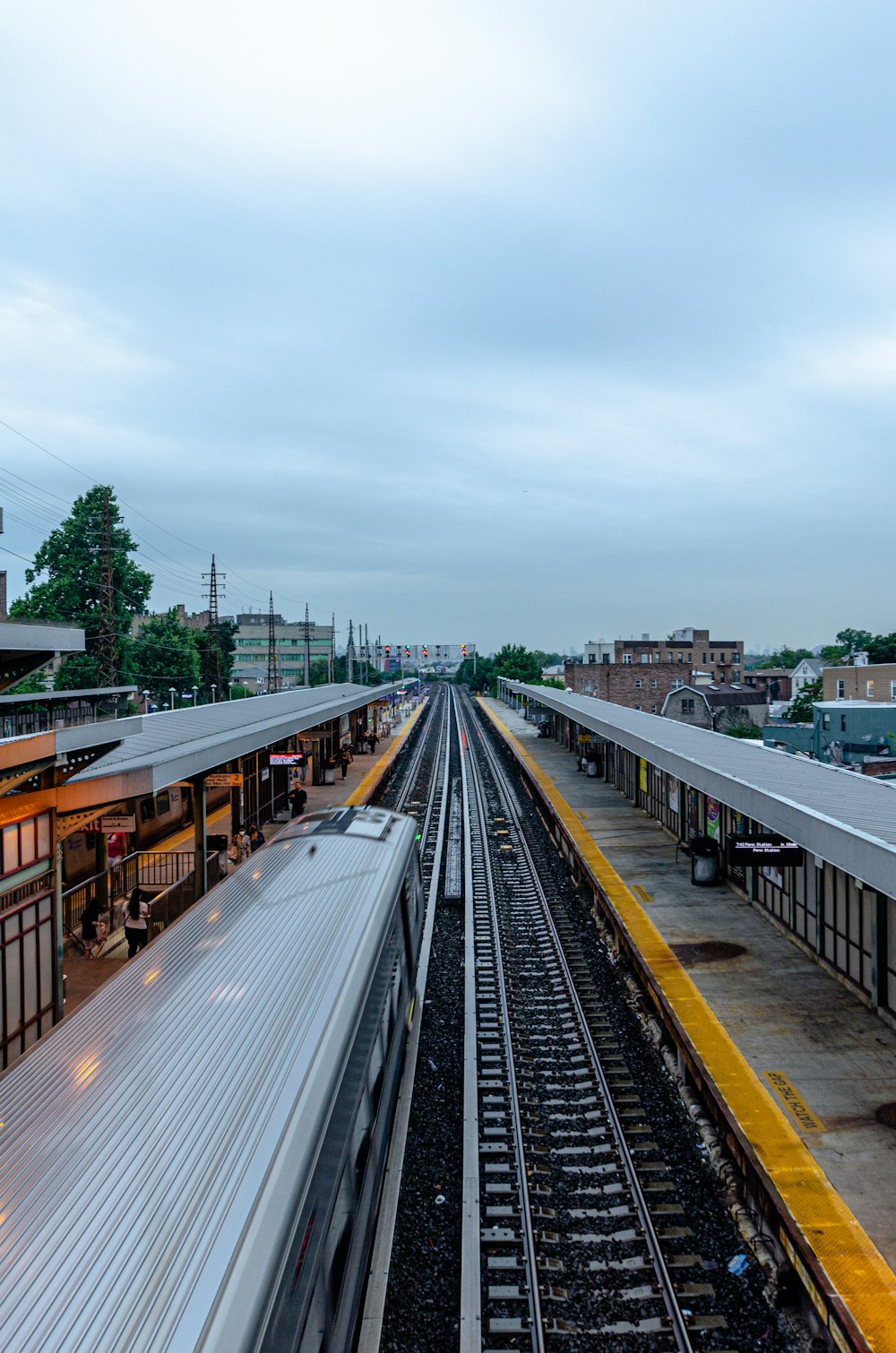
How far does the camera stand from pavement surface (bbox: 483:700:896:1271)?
6.85 m

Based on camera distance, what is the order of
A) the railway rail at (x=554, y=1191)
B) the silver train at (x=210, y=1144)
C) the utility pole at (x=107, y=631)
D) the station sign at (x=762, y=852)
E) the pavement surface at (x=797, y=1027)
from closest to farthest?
the silver train at (x=210, y=1144), the railway rail at (x=554, y=1191), the pavement surface at (x=797, y=1027), the station sign at (x=762, y=852), the utility pole at (x=107, y=631)

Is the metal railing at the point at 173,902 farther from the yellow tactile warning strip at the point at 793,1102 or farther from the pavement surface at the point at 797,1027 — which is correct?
the yellow tactile warning strip at the point at 793,1102

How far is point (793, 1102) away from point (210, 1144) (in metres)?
6.66

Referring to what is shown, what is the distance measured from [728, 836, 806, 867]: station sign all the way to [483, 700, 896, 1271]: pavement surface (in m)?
1.59

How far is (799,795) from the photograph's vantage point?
11352 mm

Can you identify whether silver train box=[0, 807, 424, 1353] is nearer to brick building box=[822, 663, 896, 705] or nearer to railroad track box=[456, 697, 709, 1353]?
railroad track box=[456, 697, 709, 1353]

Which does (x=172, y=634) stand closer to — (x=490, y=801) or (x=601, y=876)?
(x=490, y=801)

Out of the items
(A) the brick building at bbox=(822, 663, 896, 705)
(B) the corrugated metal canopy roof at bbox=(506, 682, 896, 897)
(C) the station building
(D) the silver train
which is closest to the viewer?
(D) the silver train

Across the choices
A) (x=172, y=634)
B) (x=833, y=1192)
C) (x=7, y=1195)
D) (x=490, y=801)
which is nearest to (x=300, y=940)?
(x=7, y=1195)

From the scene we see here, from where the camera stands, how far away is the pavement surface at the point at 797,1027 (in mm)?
6848

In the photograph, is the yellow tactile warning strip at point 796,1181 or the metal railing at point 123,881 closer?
the yellow tactile warning strip at point 796,1181

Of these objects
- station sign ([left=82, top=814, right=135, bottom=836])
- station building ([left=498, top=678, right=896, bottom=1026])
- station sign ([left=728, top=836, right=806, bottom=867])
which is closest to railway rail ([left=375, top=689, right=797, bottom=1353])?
station sign ([left=728, top=836, right=806, bottom=867])

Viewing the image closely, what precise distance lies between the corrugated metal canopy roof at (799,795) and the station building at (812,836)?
18 mm

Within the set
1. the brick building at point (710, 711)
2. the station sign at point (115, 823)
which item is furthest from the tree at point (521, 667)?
the station sign at point (115, 823)
